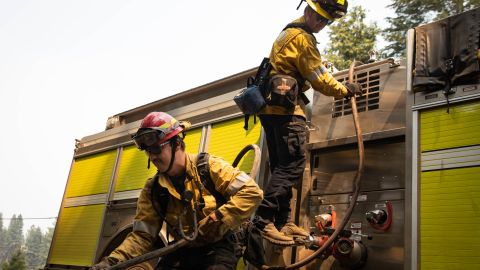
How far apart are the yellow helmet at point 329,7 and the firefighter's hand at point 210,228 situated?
163cm

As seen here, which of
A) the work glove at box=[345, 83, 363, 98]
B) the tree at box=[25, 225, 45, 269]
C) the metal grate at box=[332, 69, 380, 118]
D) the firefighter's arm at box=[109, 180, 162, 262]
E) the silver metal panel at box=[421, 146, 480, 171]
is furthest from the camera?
the tree at box=[25, 225, 45, 269]

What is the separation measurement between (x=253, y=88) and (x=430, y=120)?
117cm

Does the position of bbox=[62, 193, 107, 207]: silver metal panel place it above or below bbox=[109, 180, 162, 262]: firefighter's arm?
above

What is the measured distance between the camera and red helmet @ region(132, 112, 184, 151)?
2746mm

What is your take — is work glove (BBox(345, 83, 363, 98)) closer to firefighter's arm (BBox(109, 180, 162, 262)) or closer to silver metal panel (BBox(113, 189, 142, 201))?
firefighter's arm (BBox(109, 180, 162, 262))

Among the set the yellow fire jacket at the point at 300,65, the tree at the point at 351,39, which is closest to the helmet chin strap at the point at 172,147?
the yellow fire jacket at the point at 300,65

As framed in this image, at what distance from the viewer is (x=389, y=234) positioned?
2838 mm

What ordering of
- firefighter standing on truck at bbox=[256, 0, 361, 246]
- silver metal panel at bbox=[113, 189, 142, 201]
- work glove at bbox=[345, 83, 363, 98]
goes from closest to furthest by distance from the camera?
firefighter standing on truck at bbox=[256, 0, 361, 246]
work glove at bbox=[345, 83, 363, 98]
silver metal panel at bbox=[113, 189, 142, 201]

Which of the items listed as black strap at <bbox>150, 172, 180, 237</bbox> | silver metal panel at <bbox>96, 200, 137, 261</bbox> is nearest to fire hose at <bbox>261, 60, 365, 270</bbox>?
black strap at <bbox>150, 172, 180, 237</bbox>

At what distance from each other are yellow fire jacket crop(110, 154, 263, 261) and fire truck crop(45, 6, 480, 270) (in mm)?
739

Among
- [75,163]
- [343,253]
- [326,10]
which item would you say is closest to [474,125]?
[343,253]

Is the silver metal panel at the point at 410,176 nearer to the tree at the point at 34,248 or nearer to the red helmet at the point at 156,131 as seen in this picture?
the red helmet at the point at 156,131

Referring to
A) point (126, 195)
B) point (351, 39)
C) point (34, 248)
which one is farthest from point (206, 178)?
point (34, 248)

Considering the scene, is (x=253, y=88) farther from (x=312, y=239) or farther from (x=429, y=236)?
(x=429, y=236)
